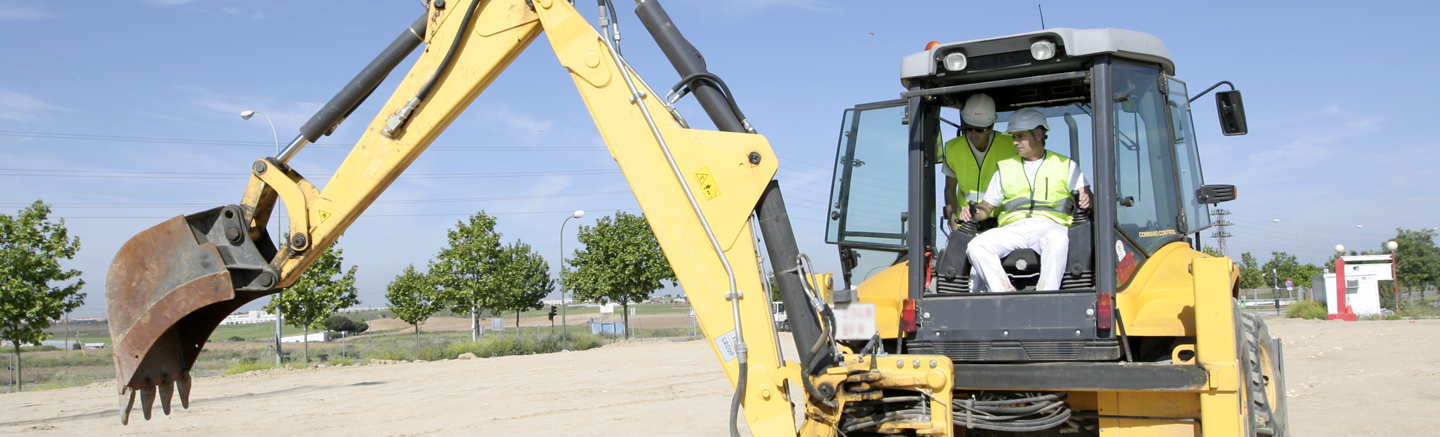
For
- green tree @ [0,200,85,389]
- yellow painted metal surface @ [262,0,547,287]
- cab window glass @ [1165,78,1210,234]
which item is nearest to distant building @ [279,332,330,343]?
green tree @ [0,200,85,389]

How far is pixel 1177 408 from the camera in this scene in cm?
414

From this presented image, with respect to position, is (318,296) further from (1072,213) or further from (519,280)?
(1072,213)

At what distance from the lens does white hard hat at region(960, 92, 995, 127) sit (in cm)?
504

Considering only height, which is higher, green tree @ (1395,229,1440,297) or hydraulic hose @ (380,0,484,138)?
hydraulic hose @ (380,0,484,138)

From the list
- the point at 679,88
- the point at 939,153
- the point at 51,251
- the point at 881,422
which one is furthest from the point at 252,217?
the point at 51,251

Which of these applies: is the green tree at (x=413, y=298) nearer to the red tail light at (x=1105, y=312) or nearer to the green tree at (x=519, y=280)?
the green tree at (x=519, y=280)

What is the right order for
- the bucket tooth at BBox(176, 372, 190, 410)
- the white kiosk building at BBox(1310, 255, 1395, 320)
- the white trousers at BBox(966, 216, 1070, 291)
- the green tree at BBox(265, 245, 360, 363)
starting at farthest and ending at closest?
the white kiosk building at BBox(1310, 255, 1395, 320)
the green tree at BBox(265, 245, 360, 363)
the bucket tooth at BBox(176, 372, 190, 410)
the white trousers at BBox(966, 216, 1070, 291)

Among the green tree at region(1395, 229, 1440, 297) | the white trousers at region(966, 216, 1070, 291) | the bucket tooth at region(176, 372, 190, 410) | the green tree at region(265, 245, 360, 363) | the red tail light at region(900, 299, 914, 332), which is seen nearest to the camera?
the white trousers at region(966, 216, 1070, 291)

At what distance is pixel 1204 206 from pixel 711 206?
10.4 ft

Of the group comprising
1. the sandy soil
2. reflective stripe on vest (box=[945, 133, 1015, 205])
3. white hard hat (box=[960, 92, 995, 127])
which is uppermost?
white hard hat (box=[960, 92, 995, 127])

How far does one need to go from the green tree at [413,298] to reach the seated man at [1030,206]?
3286 centimetres

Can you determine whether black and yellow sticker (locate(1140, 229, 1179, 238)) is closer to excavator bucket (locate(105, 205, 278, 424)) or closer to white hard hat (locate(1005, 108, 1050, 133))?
white hard hat (locate(1005, 108, 1050, 133))

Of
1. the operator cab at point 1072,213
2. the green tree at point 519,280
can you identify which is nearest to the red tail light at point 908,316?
the operator cab at point 1072,213

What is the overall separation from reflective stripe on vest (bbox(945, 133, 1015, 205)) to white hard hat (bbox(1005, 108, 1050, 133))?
0.50 feet
